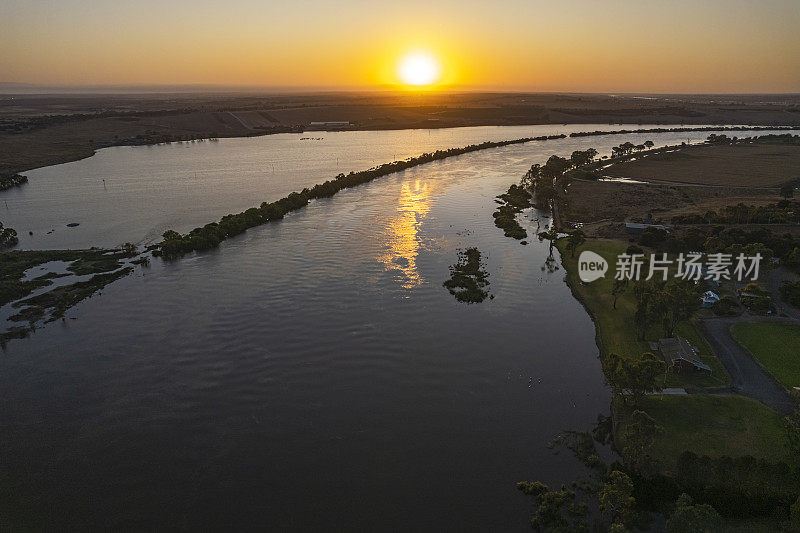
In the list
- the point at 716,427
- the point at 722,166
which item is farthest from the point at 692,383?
the point at 722,166

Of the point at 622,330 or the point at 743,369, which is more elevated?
the point at 622,330

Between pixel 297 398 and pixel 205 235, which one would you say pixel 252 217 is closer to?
pixel 205 235

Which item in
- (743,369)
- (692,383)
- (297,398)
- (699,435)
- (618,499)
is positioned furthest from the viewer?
(743,369)

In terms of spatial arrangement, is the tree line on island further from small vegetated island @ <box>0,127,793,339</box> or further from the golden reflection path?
the golden reflection path

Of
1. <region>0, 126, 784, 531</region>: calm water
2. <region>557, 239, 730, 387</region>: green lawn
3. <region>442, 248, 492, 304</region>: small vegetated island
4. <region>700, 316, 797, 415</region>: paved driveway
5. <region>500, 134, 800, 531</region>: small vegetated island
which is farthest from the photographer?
<region>442, 248, 492, 304</region>: small vegetated island

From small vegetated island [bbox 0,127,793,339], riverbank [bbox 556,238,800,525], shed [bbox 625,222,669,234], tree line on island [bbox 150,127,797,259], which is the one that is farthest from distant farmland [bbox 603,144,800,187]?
riverbank [bbox 556,238,800,525]

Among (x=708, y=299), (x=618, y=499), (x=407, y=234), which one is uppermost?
(x=407, y=234)

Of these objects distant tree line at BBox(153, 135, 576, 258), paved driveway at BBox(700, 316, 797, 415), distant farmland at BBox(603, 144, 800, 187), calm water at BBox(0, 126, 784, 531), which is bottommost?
calm water at BBox(0, 126, 784, 531)
